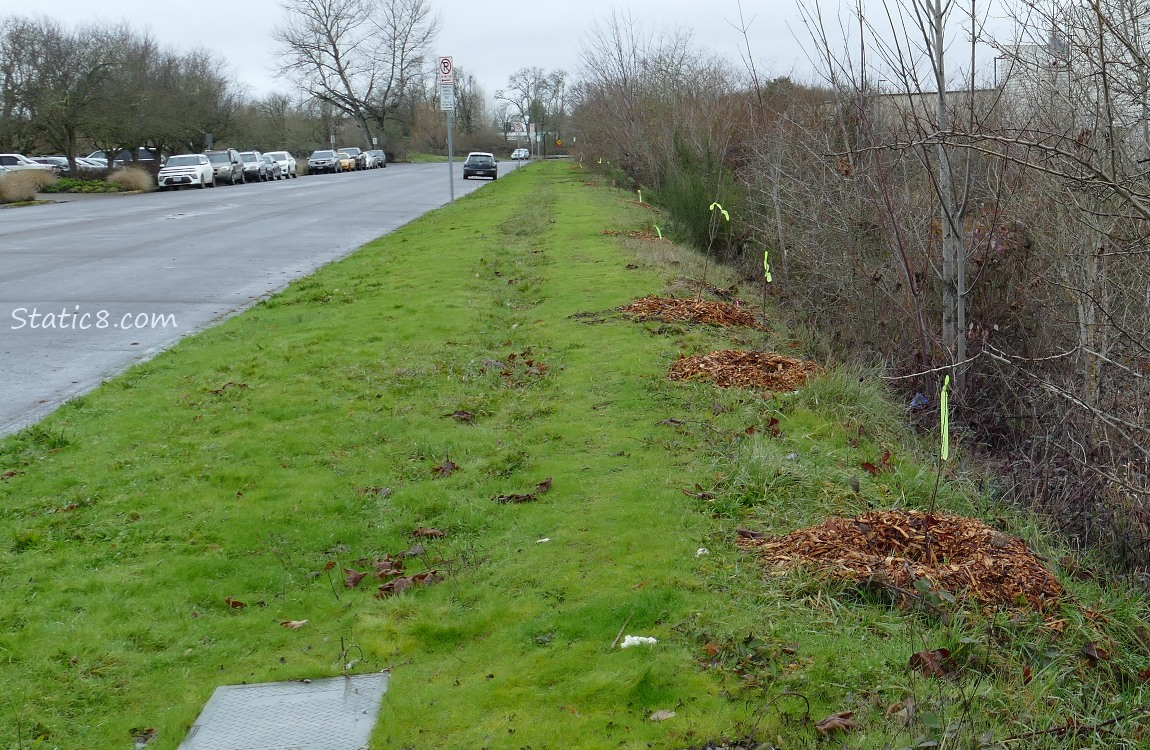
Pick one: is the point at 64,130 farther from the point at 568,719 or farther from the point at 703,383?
the point at 568,719

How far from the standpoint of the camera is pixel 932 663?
3971mm

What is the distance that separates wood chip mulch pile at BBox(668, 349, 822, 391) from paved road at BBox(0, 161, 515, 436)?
502cm

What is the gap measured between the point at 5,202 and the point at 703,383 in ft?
107

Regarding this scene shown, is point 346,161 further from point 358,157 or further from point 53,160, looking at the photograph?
point 53,160

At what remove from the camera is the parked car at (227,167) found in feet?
162

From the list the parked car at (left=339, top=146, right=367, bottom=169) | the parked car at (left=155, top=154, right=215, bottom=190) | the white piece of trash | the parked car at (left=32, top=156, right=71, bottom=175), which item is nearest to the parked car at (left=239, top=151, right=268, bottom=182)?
the parked car at (left=155, top=154, right=215, bottom=190)

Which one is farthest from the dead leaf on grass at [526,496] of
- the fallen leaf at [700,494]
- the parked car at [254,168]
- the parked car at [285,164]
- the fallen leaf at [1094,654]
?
the parked car at [285,164]

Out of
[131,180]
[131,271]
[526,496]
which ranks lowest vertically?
[526,496]

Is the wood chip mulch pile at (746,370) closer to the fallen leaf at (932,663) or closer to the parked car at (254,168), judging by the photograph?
the fallen leaf at (932,663)

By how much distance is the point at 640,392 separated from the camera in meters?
8.12

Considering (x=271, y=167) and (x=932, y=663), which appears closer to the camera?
(x=932, y=663)

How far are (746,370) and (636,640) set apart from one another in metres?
4.51

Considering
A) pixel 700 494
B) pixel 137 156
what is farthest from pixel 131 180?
pixel 700 494

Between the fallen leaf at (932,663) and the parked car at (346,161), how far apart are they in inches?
2752
